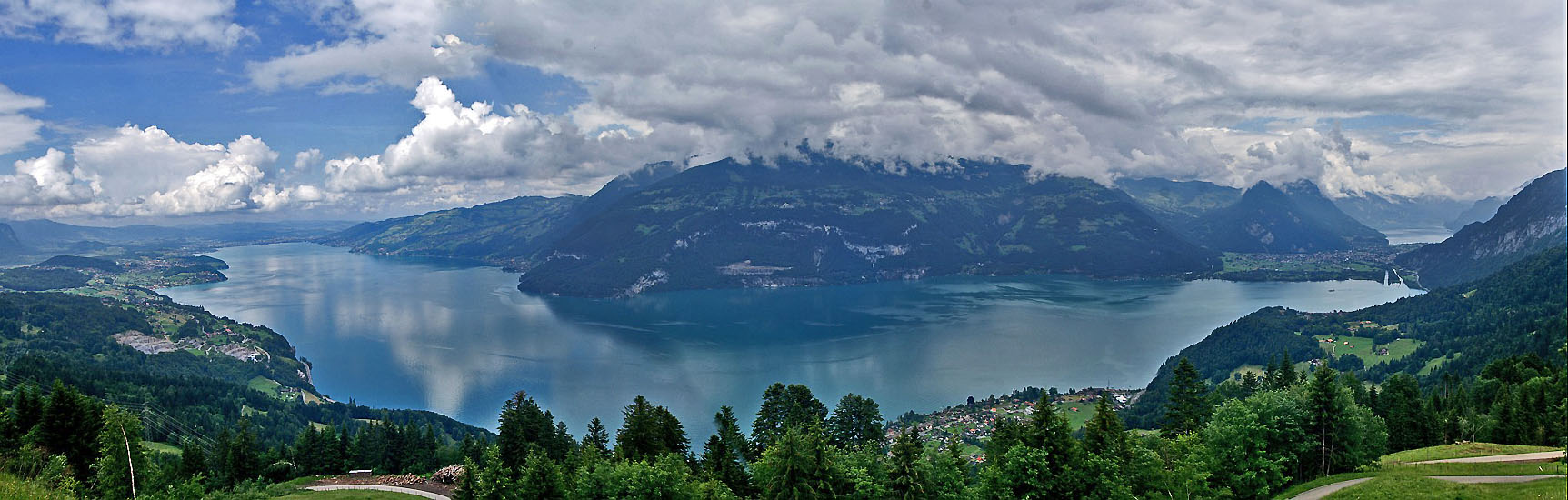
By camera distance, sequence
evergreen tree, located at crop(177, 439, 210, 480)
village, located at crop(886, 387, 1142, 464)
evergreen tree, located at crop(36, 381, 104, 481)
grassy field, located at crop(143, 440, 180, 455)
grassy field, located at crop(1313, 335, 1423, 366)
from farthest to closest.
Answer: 1. grassy field, located at crop(1313, 335, 1423, 366)
2. village, located at crop(886, 387, 1142, 464)
3. grassy field, located at crop(143, 440, 180, 455)
4. evergreen tree, located at crop(177, 439, 210, 480)
5. evergreen tree, located at crop(36, 381, 104, 481)

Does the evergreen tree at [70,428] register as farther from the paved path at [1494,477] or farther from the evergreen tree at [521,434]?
the paved path at [1494,477]

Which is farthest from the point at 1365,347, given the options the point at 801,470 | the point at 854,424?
the point at 801,470

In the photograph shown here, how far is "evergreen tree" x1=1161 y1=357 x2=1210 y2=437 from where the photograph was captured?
37.3 meters

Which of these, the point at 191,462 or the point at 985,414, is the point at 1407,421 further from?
the point at 191,462

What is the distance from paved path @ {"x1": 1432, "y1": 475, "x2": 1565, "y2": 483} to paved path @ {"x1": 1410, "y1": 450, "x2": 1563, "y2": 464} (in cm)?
410

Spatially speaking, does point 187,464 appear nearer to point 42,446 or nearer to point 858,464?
point 42,446

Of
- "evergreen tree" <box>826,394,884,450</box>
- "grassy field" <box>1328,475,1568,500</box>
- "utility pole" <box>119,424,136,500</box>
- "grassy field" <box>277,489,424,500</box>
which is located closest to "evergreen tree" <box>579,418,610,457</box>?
"grassy field" <box>277,489,424,500</box>

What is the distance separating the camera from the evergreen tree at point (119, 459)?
98.5ft

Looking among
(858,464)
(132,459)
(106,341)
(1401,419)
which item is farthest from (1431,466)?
(106,341)

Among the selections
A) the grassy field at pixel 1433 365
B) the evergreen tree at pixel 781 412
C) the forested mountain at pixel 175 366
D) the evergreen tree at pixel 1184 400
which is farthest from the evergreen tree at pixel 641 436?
the grassy field at pixel 1433 365

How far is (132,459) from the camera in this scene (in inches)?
1250

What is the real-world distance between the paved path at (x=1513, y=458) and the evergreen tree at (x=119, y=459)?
164 feet

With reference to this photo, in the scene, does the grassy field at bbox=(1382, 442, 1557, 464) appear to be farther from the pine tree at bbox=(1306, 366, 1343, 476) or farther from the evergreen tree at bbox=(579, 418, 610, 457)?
the evergreen tree at bbox=(579, 418, 610, 457)

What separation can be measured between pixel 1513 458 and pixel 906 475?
66.4 ft
